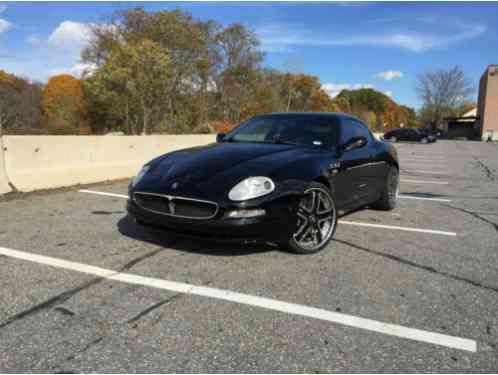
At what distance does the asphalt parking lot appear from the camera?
6.88 ft

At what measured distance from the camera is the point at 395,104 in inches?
4136

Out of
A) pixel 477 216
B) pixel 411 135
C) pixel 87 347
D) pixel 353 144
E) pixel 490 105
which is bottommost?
pixel 87 347

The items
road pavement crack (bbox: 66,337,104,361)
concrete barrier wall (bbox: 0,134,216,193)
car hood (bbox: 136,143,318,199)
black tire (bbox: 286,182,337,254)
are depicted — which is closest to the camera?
road pavement crack (bbox: 66,337,104,361)

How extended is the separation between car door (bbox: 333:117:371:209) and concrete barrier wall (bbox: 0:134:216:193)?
5.08m

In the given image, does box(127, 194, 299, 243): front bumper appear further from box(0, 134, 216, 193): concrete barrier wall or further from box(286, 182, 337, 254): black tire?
box(0, 134, 216, 193): concrete barrier wall

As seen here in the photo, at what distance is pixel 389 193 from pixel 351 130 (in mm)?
1348

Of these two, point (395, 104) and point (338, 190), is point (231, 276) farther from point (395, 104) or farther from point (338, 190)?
point (395, 104)

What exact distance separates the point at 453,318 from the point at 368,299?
0.54 meters

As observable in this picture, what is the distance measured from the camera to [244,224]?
10.7 ft

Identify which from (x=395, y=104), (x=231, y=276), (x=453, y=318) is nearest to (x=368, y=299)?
(x=453, y=318)

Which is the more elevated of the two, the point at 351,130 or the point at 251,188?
the point at 351,130

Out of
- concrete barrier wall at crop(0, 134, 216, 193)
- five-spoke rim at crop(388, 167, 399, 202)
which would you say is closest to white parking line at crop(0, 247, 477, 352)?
concrete barrier wall at crop(0, 134, 216, 193)

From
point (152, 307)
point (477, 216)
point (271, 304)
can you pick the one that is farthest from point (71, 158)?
point (477, 216)

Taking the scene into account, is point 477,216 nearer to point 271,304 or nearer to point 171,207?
point 271,304
